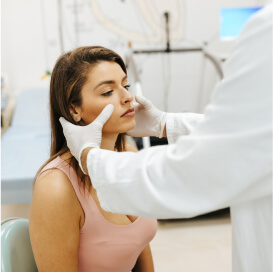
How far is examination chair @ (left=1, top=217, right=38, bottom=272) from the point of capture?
3.19ft

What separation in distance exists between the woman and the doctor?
231mm

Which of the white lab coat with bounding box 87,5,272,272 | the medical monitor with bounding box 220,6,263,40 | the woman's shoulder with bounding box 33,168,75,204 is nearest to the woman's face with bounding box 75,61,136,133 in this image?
the woman's shoulder with bounding box 33,168,75,204

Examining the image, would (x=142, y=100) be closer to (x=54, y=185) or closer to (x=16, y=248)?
(x=54, y=185)

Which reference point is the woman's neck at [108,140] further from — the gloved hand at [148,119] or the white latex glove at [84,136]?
the white latex glove at [84,136]

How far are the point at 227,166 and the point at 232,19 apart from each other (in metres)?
3.24

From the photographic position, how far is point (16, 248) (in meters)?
1.05

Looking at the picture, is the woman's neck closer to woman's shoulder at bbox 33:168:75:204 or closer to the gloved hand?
the gloved hand

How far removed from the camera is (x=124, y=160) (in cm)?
82

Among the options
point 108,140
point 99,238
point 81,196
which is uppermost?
point 108,140

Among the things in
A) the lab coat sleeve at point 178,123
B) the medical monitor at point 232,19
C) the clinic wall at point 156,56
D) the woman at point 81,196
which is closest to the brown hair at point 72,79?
the woman at point 81,196

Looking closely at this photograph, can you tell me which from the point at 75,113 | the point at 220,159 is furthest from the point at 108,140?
the point at 220,159

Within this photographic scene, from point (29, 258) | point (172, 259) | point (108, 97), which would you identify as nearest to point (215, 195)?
point (108, 97)

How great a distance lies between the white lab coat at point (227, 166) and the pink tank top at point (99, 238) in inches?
11.4

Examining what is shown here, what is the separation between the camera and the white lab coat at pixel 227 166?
67 cm
